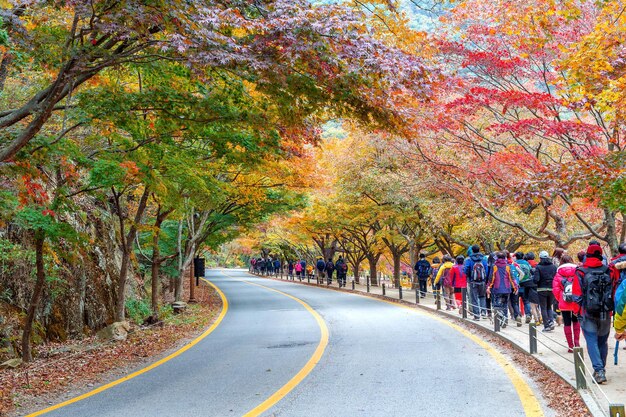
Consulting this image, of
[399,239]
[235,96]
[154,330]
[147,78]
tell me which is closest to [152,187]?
[147,78]

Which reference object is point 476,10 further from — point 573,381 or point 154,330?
point 154,330

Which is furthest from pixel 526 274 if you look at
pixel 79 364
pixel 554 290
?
pixel 79 364

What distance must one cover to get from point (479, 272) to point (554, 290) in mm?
5184

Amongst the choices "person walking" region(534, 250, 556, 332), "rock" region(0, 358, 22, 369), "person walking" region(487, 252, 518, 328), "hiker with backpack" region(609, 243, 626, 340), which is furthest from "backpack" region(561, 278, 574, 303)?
"rock" region(0, 358, 22, 369)

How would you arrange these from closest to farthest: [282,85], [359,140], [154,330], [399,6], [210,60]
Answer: [210,60], [282,85], [399,6], [154,330], [359,140]

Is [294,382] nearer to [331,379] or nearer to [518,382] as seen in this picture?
[331,379]

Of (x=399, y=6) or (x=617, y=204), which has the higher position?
(x=399, y=6)

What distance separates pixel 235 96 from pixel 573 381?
623 centimetres

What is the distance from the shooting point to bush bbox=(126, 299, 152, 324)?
18.5 meters

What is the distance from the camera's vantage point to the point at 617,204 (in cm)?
979

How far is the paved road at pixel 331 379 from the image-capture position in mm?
6652

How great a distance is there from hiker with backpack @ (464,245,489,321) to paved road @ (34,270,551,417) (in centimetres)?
121

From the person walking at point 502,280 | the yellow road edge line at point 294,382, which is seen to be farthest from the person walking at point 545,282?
the yellow road edge line at point 294,382

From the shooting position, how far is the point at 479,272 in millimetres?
14102
